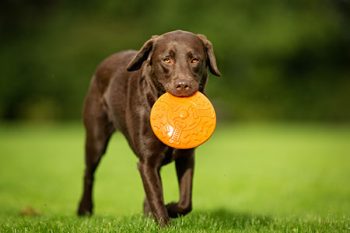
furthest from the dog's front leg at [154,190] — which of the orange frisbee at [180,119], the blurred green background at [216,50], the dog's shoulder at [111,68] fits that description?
the blurred green background at [216,50]

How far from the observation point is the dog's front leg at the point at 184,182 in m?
5.73

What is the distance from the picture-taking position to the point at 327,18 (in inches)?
1558

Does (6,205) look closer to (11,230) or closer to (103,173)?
(11,230)

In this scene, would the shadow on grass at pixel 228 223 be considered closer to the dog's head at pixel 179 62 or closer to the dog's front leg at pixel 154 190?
the dog's front leg at pixel 154 190

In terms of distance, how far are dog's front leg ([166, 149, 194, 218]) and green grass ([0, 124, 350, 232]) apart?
0.13m

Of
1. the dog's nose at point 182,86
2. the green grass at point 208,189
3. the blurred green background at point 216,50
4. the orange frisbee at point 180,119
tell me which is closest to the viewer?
the dog's nose at point 182,86

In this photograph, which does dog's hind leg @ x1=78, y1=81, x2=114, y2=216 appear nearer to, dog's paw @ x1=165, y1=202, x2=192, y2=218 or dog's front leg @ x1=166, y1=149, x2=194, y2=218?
dog's front leg @ x1=166, y1=149, x2=194, y2=218

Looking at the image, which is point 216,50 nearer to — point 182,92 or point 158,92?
point 158,92

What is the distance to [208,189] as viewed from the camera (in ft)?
36.8

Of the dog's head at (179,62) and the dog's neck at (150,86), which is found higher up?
the dog's head at (179,62)

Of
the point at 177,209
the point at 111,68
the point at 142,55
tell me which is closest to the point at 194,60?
the point at 142,55

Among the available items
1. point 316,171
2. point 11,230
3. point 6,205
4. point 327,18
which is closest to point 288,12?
point 327,18

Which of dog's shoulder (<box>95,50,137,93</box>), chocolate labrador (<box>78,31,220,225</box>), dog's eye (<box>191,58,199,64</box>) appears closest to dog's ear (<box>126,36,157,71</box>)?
chocolate labrador (<box>78,31,220,225</box>)

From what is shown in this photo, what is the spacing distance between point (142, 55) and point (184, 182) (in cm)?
116
